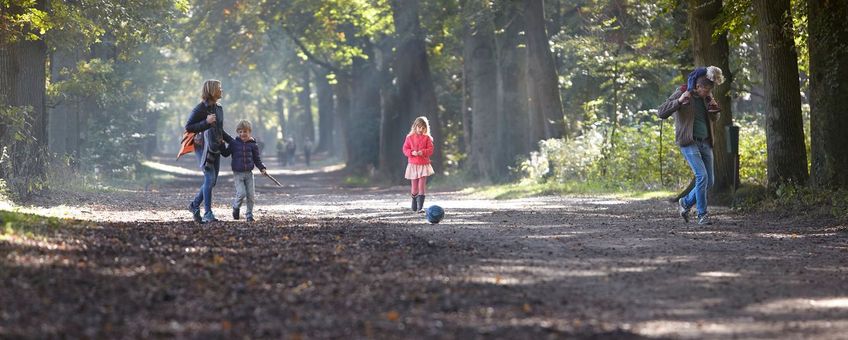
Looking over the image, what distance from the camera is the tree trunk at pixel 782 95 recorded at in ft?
65.2

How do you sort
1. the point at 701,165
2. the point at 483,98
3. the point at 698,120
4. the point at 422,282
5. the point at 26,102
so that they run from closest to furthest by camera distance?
1. the point at 422,282
2. the point at 701,165
3. the point at 698,120
4. the point at 26,102
5. the point at 483,98

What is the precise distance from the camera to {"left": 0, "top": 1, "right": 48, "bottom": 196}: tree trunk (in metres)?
23.3

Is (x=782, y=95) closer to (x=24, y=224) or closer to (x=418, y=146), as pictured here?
(x=418, y=146)

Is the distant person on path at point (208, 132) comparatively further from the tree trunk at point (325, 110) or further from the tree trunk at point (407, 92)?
the tree trunk at point (325, 110)

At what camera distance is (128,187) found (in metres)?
37.4

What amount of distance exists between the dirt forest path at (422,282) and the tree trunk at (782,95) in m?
3.67

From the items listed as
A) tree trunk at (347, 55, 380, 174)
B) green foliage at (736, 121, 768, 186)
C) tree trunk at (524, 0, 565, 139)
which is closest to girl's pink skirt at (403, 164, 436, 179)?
green foliage at (736, 121, 768, 186)

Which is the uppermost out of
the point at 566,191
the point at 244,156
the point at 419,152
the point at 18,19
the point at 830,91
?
the point at 18,19

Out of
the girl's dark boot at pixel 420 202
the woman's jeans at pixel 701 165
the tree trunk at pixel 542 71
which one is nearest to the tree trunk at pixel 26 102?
the girl's dark boot at pixel 420 202

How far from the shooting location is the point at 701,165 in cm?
1642

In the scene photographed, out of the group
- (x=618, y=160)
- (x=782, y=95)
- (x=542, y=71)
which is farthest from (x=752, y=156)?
Answer: (x=542, y=71)

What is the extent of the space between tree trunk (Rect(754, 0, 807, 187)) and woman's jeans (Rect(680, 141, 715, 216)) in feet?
12.1

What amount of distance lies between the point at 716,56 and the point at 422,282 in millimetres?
13690

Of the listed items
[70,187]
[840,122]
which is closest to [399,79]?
[70,187]
